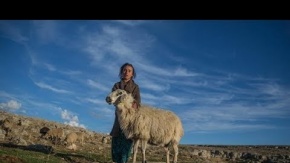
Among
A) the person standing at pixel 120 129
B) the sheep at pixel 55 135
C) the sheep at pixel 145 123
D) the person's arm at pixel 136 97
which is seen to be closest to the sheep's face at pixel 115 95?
the sheep at pixel 145 123

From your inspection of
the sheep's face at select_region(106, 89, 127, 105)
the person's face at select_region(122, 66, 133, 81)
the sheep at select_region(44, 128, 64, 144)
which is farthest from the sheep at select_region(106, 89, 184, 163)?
A: the sheep at select_region(44, 128, 64, 144)

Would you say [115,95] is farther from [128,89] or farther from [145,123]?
[145,123]

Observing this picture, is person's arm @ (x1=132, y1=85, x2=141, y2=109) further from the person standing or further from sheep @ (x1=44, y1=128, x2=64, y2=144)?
sheep @ (x1=44, y1=128, x2=64, y2=144)

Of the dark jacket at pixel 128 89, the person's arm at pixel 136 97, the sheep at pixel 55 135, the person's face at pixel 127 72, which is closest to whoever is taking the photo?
the person's face at pixel 127 72

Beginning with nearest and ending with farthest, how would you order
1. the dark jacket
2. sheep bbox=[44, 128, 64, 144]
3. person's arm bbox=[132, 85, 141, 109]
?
the dark jacket → person's arm bbox=[132, 85, 141, 109] → sheep bbox=[44, 128, 64, 144]

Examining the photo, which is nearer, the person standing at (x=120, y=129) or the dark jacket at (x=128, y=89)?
the person standing at (x=120, y=129)

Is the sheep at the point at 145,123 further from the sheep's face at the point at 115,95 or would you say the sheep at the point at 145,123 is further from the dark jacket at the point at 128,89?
the dark jacket at the point at 128,89

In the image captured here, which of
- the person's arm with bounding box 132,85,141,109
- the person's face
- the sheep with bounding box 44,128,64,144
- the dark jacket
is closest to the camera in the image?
the person's face

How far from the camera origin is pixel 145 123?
12.6 meters

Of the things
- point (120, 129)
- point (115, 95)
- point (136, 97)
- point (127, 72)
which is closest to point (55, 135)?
point (120, 129)

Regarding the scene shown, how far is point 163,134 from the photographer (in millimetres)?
13062

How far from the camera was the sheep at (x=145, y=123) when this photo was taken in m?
11.8

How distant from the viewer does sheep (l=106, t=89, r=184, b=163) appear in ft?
38.8
